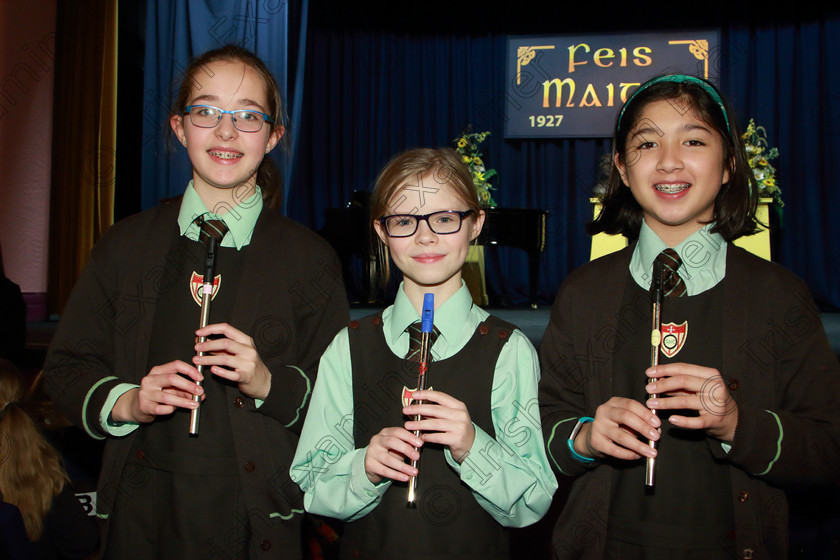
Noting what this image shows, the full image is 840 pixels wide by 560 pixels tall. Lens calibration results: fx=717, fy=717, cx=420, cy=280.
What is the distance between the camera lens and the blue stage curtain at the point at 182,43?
4246 mm

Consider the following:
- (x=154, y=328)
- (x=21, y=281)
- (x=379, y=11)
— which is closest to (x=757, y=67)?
(x=379, y=11)

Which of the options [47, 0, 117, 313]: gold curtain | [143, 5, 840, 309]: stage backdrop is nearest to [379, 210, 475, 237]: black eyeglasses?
[47, 0, 117, 313]: gold curtain

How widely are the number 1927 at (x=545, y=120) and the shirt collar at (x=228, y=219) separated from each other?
20.0 feet

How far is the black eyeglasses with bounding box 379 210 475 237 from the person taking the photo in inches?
45.2

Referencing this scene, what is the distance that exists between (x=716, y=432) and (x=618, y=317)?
232 millimetres

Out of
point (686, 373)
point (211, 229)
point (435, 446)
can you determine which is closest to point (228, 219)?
point (211, 229)

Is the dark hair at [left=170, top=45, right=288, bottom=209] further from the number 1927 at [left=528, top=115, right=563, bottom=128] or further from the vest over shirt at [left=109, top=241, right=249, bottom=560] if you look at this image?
the number 1927 at [left=528, top=115, right=563, bottom=128]

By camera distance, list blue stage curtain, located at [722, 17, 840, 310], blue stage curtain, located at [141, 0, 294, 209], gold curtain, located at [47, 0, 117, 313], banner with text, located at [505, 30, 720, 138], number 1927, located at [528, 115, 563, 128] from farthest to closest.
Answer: number 1927, located at [528, 115, 563, 128]
banner with text, located at [505, 30, 720, 138]
blue stage curtain, located at [722, 17, 840, 310]
gold curtain, located at [47, 0, 117, 313]
blue stage curtain, located at [141, 0, 294, 209]

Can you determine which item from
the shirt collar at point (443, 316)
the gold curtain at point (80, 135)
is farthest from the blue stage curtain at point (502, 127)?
the shirt collar at point (443, 316)

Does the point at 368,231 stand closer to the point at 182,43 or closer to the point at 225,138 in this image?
the point at 182,43

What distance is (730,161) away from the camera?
3.90 feet

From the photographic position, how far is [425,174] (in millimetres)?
1183

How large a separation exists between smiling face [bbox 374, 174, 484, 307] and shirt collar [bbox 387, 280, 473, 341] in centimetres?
2

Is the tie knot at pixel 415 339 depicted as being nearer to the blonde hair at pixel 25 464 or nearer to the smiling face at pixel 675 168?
the smiling face at pixel 675 168
